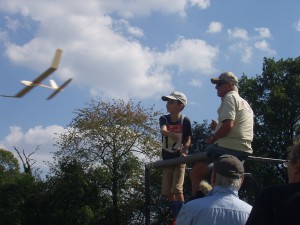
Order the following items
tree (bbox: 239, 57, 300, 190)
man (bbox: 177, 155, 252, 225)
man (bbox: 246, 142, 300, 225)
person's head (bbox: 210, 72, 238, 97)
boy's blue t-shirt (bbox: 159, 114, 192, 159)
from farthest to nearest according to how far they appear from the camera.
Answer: tree (bbox: 239, 57, 300, 190)
boy's blue t-shirt (bbox: 159, 114, 192, 159)
person's head (bbox: 210, 72, 238, 97)
man (bbox: 177, 155, 252, 225)
man (bbox: 246, 142, 300, 225)

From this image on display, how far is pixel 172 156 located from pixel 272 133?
2898 centimetres

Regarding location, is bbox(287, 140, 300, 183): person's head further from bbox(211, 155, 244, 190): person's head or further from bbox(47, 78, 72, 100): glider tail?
bbox(47, 78, 72, 100): glider tail

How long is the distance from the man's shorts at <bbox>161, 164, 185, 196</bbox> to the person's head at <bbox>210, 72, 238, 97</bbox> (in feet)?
3.60

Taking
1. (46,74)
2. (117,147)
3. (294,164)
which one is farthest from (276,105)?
(294,164)

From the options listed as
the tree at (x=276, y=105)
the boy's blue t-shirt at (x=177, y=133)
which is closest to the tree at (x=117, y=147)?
the tree at (x=276, y=105)

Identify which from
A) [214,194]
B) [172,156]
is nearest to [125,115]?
[172,156]

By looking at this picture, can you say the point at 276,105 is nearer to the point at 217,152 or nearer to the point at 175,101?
the point at 175,101

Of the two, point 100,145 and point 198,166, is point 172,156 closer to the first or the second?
point 198,166

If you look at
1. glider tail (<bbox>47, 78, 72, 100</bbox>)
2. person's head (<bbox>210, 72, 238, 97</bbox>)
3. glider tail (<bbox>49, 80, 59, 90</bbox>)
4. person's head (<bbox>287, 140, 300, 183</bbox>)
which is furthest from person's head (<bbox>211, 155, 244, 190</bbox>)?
glider tail (<bbox>49, 80, 59, 90</bbox>)

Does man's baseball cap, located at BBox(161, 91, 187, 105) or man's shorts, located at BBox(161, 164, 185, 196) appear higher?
man's baseball cap, located at BBox(161, 91, 187, 105)

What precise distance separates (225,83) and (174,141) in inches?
45.4

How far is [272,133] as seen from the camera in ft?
114

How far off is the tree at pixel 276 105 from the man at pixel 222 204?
1238 inches

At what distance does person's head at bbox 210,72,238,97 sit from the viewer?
591 cm
